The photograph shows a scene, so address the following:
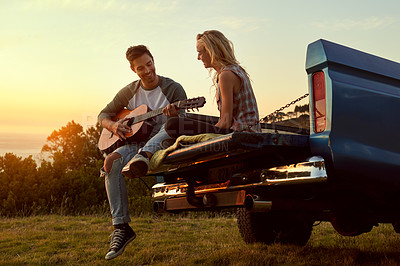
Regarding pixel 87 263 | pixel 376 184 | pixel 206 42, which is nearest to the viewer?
pixel 376 184

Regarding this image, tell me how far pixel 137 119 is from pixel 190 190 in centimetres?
113

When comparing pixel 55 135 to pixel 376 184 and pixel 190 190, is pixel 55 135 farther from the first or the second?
pixel 376 184

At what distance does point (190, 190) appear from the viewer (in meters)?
3.49

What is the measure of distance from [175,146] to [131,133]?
1.22 metres

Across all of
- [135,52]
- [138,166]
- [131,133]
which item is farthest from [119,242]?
[135,52]

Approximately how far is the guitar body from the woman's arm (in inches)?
46.3

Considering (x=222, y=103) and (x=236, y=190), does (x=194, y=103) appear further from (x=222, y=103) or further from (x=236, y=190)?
(x=236, y=190)

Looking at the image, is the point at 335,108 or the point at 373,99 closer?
the point at 335,108

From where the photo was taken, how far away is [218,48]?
134 inches

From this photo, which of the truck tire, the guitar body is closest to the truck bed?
the guitar body

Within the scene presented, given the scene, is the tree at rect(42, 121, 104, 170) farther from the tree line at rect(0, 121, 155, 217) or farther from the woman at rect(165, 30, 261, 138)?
the woman at rect(165, 30, 261, 138)

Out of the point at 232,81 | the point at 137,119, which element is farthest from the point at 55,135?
the point at 232,81

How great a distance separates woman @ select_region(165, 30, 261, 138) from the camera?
316 centimetres

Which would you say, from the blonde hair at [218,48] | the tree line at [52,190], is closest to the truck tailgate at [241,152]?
the blonde hair at [218,48]
